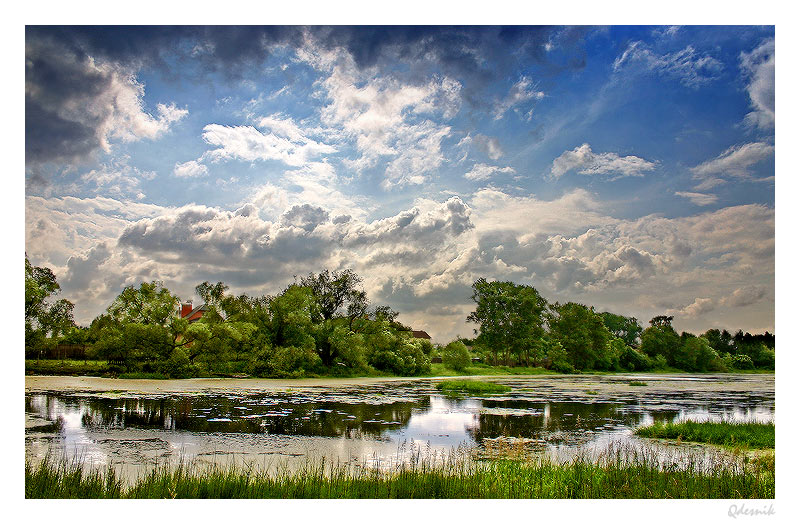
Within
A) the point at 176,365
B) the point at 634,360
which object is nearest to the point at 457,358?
the point at 634,360

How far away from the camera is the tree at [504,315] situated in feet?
127

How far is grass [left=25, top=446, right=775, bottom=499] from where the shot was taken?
15.6 ft

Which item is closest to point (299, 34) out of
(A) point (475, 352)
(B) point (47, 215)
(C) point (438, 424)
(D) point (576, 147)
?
(B) point (47, 215)

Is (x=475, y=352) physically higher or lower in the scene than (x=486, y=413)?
lower

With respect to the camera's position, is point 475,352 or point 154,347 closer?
point 154,347

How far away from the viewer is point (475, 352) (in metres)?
41.3

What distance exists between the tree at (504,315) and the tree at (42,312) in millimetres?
26878

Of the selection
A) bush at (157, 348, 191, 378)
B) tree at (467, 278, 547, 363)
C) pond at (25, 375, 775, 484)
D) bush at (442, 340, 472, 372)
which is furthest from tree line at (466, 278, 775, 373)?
pond at (25, 375, 775, 484)

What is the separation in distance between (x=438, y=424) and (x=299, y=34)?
715 cm

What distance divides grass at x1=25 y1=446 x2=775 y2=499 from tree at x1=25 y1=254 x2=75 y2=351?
8.15 metres

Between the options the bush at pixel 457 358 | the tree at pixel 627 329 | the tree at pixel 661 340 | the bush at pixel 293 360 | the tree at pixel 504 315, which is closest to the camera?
the bush at pixel 293 360

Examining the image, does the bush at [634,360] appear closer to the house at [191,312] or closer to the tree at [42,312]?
the house at [191,312]

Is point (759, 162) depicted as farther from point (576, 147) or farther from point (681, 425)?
point (681, 425)

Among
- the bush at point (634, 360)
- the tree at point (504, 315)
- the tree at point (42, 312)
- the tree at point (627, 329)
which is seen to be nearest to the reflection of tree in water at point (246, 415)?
the tree at point (42, 312)
